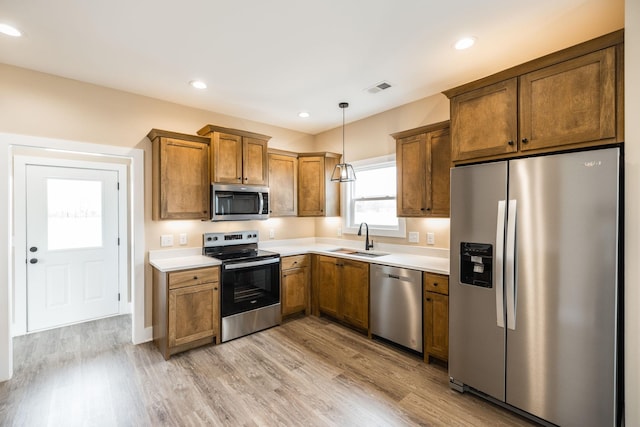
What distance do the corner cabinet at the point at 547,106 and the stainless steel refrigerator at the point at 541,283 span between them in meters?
0.14

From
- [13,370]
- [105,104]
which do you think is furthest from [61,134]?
[13,370]

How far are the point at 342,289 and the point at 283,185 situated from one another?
169 centimetres

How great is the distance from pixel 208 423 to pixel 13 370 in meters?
2.11

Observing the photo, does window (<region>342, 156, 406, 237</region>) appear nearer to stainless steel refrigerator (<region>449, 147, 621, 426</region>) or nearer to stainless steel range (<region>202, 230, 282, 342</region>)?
stainless steel range (<region>202, 230, 282, 342</region>)

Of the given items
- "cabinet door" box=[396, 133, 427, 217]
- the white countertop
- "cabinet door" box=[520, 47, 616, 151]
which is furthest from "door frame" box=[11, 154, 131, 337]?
"cabinet door" box=[520, 47, 616, 151]

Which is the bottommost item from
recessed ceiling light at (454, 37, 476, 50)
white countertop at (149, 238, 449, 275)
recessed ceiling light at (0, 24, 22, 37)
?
white countertop at (149, 238, 449, 275)

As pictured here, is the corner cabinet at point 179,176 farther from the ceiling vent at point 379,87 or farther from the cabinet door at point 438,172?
the cabinet door at point 438,172

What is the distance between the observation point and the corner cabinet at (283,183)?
4188 millimetres

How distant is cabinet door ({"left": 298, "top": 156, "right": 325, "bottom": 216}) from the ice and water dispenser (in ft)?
7.73

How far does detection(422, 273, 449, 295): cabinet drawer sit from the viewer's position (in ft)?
8.67

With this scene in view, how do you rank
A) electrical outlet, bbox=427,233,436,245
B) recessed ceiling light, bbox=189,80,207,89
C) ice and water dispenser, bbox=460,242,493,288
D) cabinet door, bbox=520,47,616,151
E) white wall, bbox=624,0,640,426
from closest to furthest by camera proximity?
white wall, bbox=624,0,640,426 < cabinet door, bbox=520,47,616,151 < ice and water dispenser, bbox=460,242,493,288 < recessed ceiling light, bbox=189,80,207,89 < electrical outlet, bbox=427,233,436,245

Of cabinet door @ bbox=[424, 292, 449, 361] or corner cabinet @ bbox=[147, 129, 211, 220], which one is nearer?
cabinet door @ bbox=[424, 292, 449, 361]

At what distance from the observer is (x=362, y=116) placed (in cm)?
414

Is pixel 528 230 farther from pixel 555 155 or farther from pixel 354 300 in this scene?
pixel 354 300
